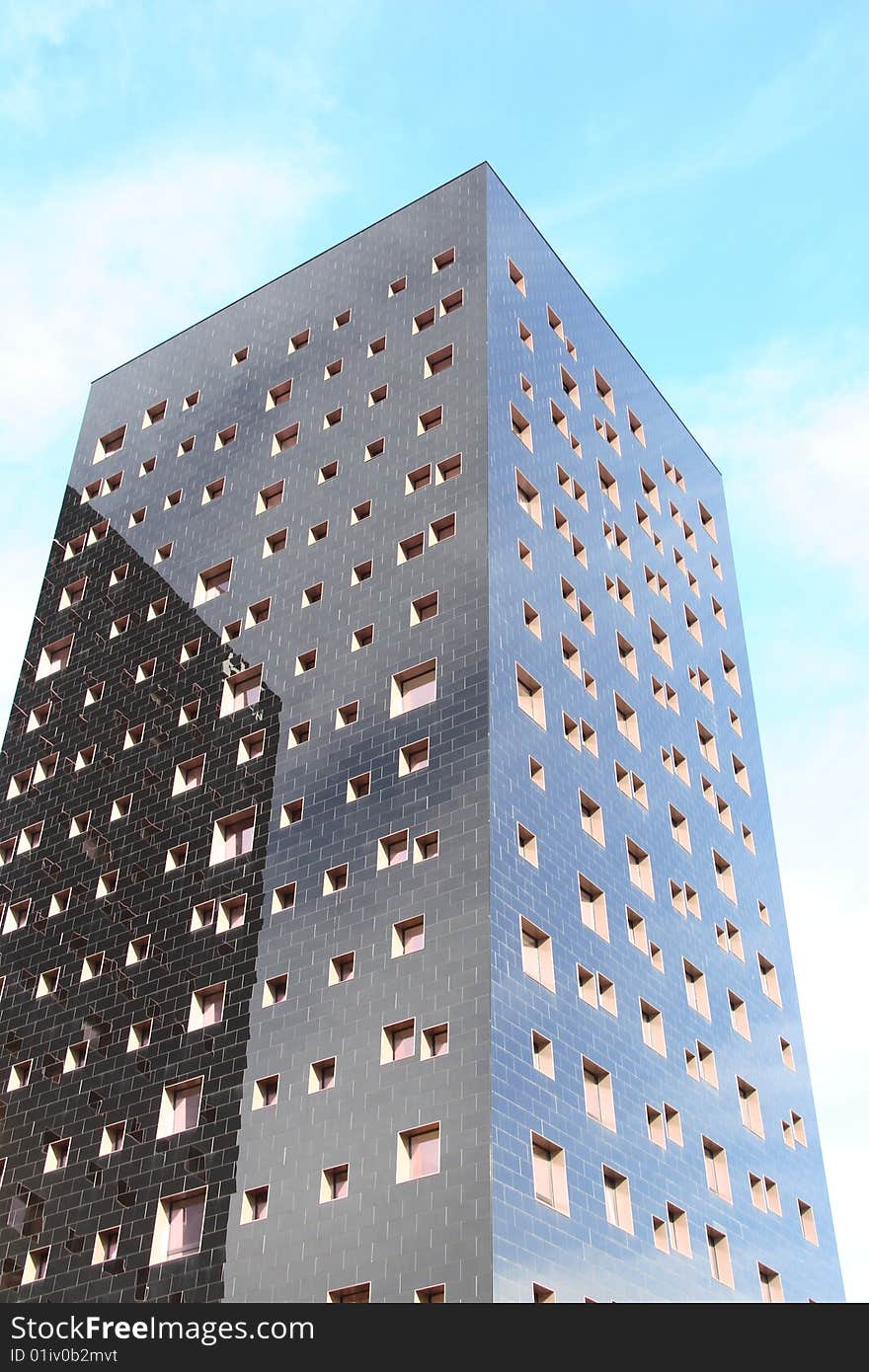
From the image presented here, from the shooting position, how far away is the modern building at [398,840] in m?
26.3

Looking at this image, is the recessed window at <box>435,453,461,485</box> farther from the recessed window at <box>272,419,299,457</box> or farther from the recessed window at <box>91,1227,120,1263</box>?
the recessed window at <box>91,1227,120,1263</box>

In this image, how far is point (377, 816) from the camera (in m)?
30.2

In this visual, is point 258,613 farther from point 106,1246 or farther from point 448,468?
point 106,1246

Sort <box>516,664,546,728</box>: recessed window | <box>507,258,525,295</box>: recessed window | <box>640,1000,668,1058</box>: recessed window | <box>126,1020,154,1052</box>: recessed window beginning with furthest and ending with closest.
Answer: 1. <box>507,258,525,295</box>: recessed window
2. <box>516,664,546,728</box>: recessed window
3. <box>640,1000,668,1058</box>: recessed window
4. <box>126,1020,154,1052</box>: recessed window

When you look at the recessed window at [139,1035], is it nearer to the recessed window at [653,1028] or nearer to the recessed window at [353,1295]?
the recessed window at [353,1295]

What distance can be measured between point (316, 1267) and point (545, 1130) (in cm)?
448

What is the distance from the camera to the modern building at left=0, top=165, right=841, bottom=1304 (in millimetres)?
26344

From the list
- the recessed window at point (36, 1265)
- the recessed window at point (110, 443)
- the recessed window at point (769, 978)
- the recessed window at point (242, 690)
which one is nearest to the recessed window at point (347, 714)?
the recessed window at point (242, 690)

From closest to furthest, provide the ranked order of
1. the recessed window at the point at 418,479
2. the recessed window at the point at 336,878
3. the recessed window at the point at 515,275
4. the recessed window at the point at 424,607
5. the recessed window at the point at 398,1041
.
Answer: the recessed window at the point at 398,1041
the recessed window at the point at 336,878
the recessed window at the point at 424,607
the recessed window at the point at 418,479
the recessed window at the point at 515,275

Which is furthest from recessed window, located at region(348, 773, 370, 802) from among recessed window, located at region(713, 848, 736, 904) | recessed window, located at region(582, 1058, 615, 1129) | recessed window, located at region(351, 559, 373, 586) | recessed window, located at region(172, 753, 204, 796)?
recessed window, located at region(713, 848, 736, 904)

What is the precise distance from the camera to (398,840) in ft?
97.1

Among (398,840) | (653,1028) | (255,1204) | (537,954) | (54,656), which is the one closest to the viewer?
Answer: (255,1204)

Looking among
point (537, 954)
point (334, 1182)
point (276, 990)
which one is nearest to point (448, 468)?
point (537, 954)
